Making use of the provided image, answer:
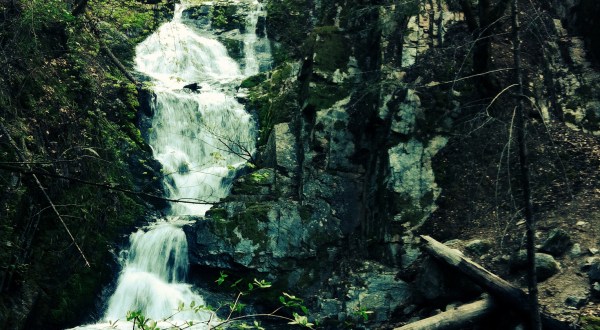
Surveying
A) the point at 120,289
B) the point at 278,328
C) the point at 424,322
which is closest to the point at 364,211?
the point at 278,328

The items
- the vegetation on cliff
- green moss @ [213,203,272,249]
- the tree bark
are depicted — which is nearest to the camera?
the tree bark

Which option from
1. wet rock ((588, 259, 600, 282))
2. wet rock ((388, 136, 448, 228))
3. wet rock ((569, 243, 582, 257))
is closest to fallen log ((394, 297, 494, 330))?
wet rock ((588, 259, 600, 282))

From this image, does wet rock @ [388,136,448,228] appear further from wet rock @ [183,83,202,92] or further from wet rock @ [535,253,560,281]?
wet rock @ [183,83,202,92]

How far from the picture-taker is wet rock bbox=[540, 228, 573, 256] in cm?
771

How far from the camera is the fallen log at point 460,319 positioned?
7.20 meters

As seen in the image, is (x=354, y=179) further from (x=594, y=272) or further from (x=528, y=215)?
(x=528, y=215)

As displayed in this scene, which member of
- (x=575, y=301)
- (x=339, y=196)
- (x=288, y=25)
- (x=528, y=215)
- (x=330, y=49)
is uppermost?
(x=288, y=25)

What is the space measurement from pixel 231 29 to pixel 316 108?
1196cm

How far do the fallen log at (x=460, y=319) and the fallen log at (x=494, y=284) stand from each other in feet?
0.71

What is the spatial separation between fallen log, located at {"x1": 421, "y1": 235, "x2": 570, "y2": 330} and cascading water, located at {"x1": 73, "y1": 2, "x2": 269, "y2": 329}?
13.1ft

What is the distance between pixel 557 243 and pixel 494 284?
58.1 inches

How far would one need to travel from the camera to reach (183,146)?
15.5 metres

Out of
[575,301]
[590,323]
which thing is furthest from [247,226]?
[590,323]

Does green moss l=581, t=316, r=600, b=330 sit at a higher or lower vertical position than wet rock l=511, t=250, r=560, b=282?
lower
